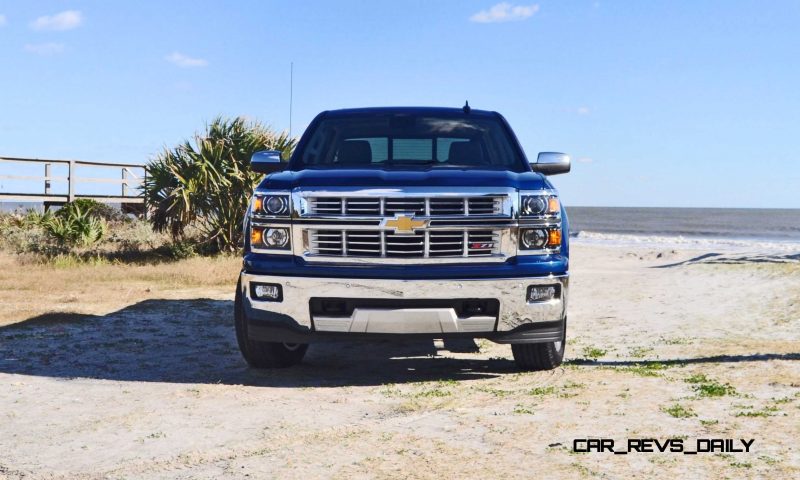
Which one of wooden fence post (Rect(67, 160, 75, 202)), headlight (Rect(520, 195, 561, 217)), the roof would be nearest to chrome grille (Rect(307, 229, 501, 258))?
headlight (Rect(520, 195, 561, 217))

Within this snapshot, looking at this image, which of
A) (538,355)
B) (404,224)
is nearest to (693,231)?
(538,355)

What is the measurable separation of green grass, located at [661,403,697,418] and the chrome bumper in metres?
1.05

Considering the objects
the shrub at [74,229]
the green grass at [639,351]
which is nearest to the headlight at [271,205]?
the green grass at [639,351]

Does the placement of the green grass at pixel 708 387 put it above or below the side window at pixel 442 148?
below

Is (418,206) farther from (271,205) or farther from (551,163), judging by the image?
(551,163)

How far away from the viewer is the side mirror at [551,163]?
23.2ft

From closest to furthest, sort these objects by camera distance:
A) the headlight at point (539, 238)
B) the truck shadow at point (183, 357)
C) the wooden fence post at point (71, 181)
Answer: the headlight at point (539, 238) < the truck shadow at point (183, 357) < the wooden fence post at point (71, 181)

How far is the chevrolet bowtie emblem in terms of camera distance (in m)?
5.82

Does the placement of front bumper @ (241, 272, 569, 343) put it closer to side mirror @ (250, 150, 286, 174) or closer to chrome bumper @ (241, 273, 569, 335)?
chrome bumper @ (241, 273, 569, 335)

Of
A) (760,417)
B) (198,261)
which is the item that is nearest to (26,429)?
(760,417)

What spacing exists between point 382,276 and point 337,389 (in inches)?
36.8

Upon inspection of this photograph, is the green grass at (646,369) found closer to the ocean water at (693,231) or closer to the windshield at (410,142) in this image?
the windshield at (410,142)

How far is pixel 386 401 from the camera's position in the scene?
5.66 meters

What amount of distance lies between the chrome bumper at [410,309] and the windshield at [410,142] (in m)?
1.58
